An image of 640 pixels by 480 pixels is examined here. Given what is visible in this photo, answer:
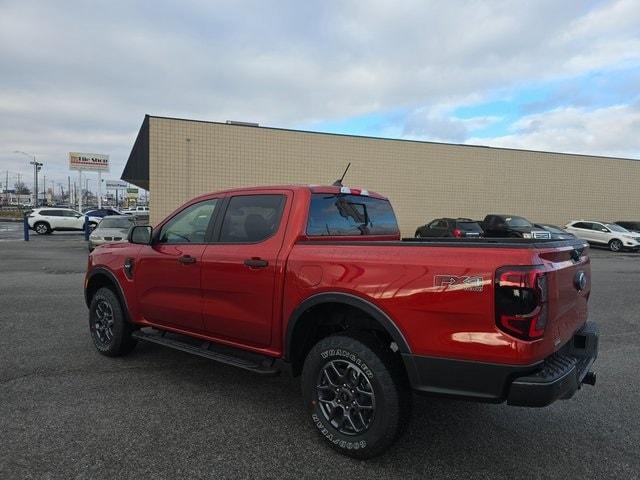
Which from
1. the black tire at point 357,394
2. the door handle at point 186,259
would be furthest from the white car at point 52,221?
the black tire at point 357,394

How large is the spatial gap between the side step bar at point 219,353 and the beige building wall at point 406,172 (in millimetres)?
18926

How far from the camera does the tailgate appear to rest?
2.81 m

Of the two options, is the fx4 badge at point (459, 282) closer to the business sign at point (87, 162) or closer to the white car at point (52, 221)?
the white car at point (52, 221)

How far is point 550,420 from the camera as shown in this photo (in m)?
3.84

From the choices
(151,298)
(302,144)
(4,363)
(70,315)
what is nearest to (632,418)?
(151,298)

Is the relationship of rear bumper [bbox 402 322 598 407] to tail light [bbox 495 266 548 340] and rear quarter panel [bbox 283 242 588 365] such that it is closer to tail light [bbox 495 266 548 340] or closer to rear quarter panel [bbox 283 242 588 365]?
rear quarter panel [bbox 283 242 588 365]

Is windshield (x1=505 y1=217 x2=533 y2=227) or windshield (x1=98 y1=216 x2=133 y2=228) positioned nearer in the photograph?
windshield (x1=98 y1=216 x2=133 y2=228)

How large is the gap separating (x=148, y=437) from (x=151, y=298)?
63.5 inches

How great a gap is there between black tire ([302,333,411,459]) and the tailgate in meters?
0.93

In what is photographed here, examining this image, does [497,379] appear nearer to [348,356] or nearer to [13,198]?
[348,356]

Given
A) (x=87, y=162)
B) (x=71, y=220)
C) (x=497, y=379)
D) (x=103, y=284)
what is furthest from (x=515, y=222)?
(x=87, y=162)

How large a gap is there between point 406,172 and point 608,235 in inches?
427

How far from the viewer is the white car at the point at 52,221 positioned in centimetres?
3039

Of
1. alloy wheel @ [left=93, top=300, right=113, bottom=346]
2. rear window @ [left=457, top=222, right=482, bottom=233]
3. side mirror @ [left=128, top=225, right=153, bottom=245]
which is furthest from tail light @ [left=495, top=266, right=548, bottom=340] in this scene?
rear window @ [left=457, top=222, right=482, bottom=233]
